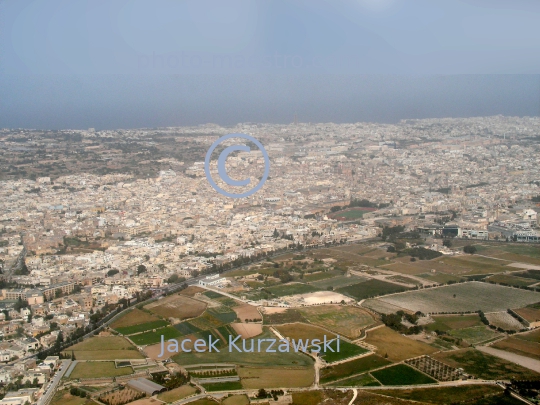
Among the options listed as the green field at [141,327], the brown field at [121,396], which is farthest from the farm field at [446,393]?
the green field at [141,327]

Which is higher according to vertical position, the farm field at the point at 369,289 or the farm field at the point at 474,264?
the farm field at the point at 474,264

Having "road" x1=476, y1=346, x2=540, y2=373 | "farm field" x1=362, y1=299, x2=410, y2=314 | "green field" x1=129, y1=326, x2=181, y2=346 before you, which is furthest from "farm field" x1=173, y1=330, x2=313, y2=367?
"road" x1=476, y1=346, x2=540, y2=373

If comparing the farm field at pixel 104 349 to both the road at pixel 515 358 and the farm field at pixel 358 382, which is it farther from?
the road at pixel 515 358

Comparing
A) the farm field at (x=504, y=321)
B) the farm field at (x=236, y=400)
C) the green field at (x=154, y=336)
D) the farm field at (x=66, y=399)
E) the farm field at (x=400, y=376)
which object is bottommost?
the farm field at (x=66, y=399)

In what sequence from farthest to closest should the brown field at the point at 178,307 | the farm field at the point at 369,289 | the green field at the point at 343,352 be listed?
the farm field at the point at 369,289 < the brown field at the point at 178,307 < the green field at the point at 343,352

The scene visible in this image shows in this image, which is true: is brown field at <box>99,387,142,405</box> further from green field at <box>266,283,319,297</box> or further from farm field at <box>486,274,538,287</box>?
farm field at <box>486,274,538,287</box>

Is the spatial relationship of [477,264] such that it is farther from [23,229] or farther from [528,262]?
[23,229]

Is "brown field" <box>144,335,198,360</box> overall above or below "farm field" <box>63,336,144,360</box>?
above
